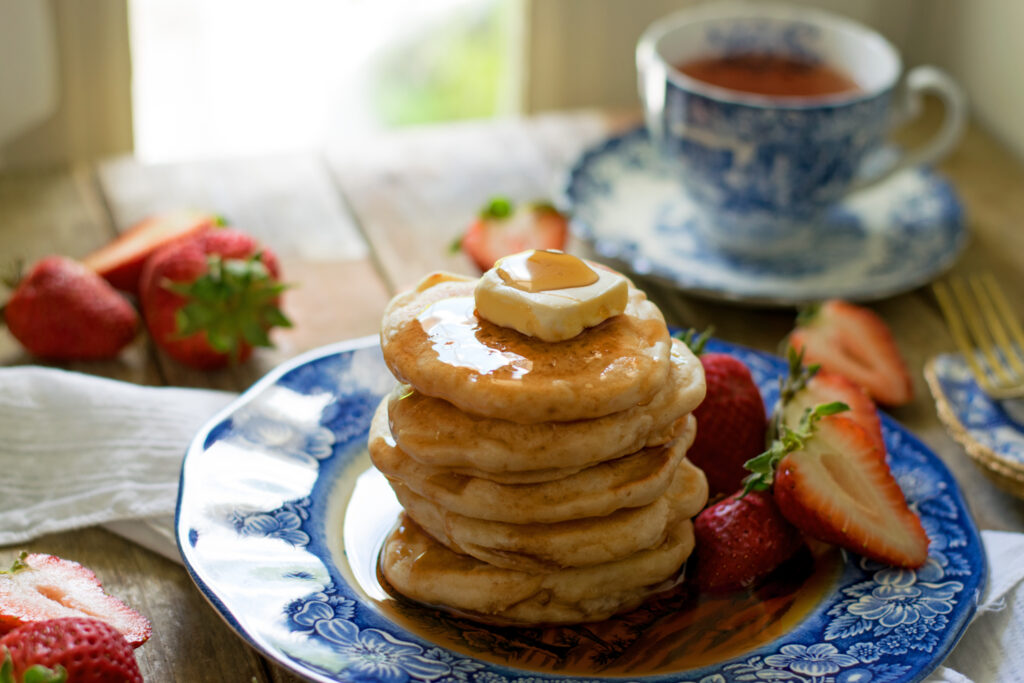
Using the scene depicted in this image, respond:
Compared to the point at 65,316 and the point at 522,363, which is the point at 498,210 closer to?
the point at 65,316

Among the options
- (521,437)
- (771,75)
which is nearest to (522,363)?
(521,437)

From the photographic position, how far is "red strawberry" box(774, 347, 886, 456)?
1.19 meters

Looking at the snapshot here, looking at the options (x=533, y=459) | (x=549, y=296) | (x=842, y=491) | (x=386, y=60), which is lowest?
(x=386, y=60)

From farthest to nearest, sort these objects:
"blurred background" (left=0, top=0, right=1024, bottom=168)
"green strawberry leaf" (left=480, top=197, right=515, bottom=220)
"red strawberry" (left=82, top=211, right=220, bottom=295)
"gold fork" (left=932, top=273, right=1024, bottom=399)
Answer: "blurred background" (left=0, top=0, right=1024, bottom=168), "green strawberry leaf" (left=480, top=197, right=515, bottom=220), "red strawberry" (left=82, top=211, right=220, bottom=295), "gold fork" (left=932, top=273, right=1024, bottom=399)

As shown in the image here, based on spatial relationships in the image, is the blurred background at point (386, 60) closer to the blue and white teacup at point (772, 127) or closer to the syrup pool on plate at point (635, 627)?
the blue and white teacup at point (772, 127)

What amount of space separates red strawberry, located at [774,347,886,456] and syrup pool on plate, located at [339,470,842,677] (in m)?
0.16

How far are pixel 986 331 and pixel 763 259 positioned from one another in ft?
1.14

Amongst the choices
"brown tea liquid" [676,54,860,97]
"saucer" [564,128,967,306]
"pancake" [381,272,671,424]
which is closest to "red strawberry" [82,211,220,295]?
"saucer" [564,128,967,306]

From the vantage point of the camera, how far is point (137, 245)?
1.61 meters

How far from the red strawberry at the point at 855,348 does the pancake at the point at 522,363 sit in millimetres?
466

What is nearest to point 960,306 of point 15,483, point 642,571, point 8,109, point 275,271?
point 642,571

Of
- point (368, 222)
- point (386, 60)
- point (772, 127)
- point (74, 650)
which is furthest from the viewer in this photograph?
point (386, 60)

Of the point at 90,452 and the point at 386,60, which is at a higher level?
the point at 90,452

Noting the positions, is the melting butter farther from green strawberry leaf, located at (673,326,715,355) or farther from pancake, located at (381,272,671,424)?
green strawberry leaf, located at (673,326,715,355)
